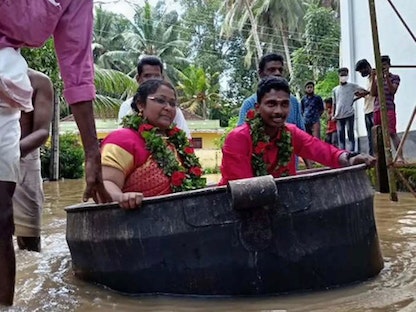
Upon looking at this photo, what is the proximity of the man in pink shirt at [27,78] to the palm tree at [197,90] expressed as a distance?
108ft

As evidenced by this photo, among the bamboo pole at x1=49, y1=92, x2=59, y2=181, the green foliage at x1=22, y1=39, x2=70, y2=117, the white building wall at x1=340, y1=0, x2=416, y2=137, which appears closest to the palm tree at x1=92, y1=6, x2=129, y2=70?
the bamboo pole at x1=49, y1=92, x2=59, y2=181

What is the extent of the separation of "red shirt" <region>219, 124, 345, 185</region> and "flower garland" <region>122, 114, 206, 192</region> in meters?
0.20

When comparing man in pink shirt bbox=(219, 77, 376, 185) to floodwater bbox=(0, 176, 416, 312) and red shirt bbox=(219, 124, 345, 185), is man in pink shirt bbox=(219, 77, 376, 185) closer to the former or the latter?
red shirt bbox=(219, 124, 345, 185)

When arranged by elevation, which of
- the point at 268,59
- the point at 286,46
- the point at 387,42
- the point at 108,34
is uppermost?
the point at 108,34

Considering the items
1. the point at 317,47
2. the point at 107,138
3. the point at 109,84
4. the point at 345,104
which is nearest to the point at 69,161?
the point at 109,84

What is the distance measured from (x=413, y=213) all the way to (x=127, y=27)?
114ft

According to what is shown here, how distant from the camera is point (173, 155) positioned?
381 cm

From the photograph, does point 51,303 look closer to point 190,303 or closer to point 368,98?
point 190,303

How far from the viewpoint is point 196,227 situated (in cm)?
296

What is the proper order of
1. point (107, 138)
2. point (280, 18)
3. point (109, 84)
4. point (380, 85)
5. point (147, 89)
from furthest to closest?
point (280, 18), point (109, 84), point (380, 85), point (147, 89), point (107, 138)

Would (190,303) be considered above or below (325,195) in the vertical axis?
below

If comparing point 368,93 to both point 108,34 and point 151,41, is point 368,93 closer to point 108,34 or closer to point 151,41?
point 151,41

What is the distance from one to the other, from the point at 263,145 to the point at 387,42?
784cm

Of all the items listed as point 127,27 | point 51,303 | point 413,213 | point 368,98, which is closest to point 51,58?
point 368,98
